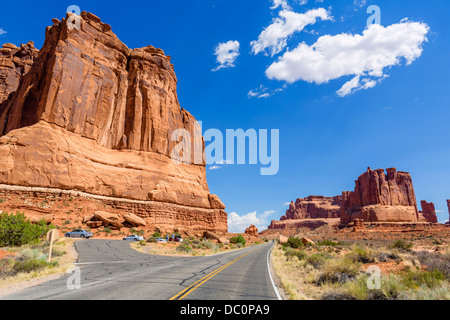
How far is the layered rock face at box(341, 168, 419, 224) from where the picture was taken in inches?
4269

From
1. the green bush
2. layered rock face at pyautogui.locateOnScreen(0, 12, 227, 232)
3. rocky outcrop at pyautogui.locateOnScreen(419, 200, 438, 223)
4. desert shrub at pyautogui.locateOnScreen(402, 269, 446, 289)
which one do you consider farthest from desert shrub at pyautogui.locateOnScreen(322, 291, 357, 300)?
rocky outcrop at pyautogui.locateOnScreen(419, 200, 438, 223)

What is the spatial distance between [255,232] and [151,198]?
7019 centimetres

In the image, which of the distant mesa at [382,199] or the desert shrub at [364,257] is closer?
the desert shrub at [364,257]

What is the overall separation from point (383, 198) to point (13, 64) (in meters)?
141

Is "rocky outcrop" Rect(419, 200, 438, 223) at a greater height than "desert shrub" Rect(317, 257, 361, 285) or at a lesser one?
greater

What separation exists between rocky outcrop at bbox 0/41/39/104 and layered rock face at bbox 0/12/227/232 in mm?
1637

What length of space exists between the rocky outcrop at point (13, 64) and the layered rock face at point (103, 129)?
64.5 inches

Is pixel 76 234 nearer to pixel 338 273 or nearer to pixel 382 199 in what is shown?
pixel 338 273

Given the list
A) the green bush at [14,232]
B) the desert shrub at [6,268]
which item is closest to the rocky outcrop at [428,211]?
the green bush at [14,232]

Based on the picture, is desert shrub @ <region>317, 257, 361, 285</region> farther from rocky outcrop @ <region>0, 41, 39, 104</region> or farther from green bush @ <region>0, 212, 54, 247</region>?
rocky outcrop @ <region>0, 41, 39, 104</region>

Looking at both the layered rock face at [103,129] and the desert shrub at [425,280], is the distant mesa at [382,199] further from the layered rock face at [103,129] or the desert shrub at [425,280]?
the desert shrub at [425,280]

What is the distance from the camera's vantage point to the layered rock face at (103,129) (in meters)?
36.0
